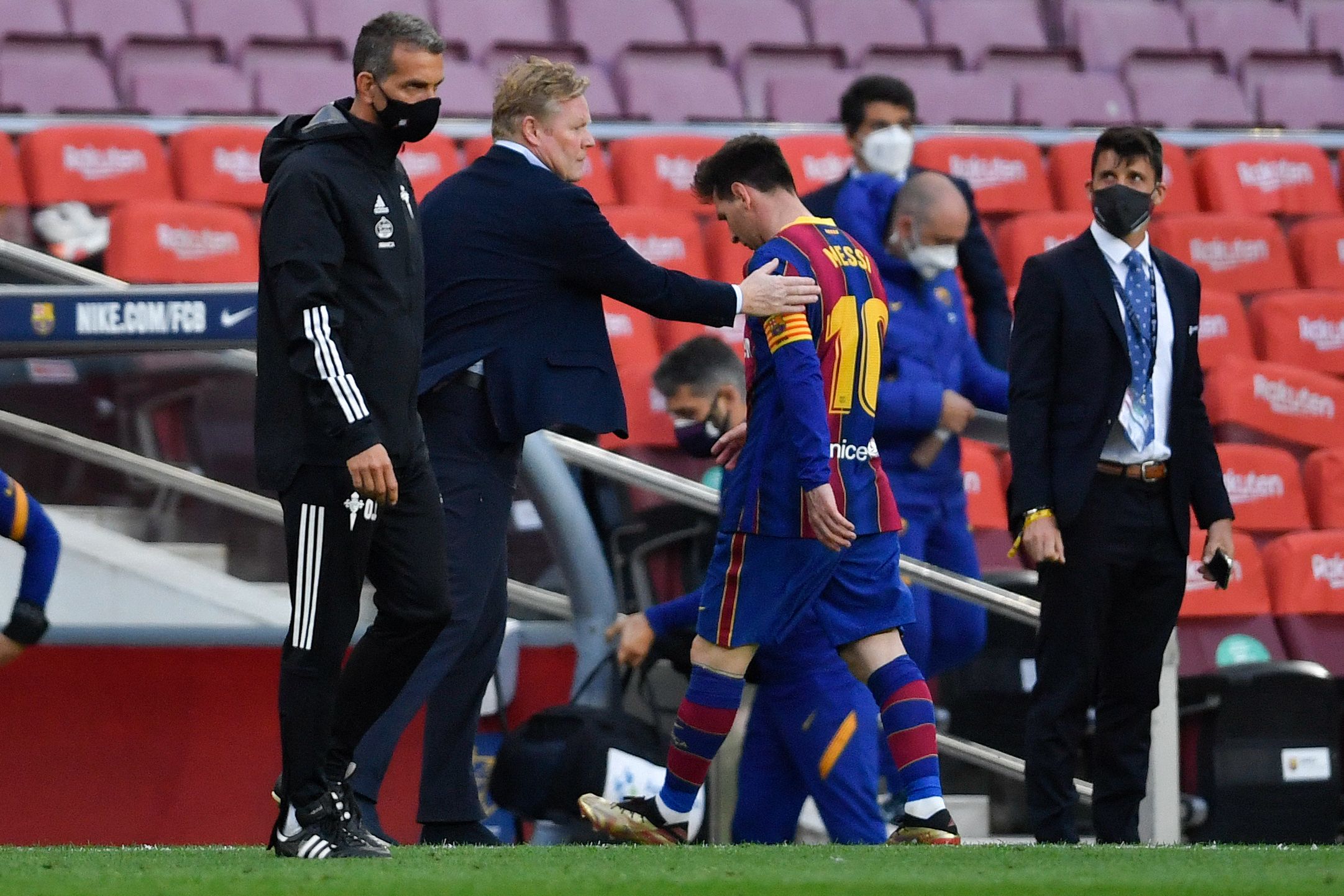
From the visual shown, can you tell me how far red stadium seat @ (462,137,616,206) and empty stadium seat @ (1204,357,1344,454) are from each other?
257 centimetres

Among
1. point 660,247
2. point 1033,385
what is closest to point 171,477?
point 1033,385

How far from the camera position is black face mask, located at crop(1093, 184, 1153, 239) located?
441 centimetres

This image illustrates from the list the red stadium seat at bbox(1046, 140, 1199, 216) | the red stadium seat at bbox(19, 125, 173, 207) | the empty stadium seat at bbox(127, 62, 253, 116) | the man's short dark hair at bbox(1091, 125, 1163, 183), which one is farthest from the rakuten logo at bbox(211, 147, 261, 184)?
the man's short dark hair at bbox(1091, 125, 1163, 183)

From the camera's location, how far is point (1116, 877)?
118 inches

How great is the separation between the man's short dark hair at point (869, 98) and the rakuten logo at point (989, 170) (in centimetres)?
309

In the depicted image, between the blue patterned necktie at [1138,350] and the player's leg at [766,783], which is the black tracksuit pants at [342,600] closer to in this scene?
the player's leg at [766,783]

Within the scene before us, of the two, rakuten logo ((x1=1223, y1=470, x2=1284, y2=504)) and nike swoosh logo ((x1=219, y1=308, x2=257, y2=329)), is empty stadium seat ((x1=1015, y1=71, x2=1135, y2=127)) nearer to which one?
rakuten logo ((x1=1223, y1=470, x2=1284, y2=504))

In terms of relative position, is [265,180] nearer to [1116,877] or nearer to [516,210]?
[516,210]

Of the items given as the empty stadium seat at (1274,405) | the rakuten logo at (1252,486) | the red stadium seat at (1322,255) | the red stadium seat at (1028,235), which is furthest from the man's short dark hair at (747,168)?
the red stadium seat at (1322,255)

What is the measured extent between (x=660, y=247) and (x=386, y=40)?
3999mm

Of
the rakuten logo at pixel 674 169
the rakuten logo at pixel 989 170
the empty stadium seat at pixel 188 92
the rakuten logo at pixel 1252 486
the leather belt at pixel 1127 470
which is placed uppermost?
the empty stadium seat at pixel 188 92

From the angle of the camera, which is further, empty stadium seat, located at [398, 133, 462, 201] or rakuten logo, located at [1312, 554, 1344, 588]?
empty stadium seat, located at [398, 133, 462, 201]

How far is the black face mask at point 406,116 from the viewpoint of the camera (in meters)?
3.38

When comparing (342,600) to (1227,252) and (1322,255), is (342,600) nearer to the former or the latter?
(1227,252)
